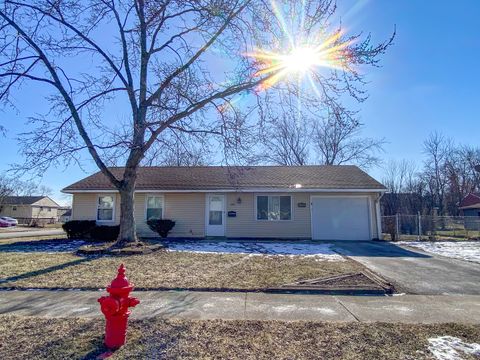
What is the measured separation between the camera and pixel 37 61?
36.9ft

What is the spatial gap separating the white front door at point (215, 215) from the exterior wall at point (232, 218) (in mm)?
212

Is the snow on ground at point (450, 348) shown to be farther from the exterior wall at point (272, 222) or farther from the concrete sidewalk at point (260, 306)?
the exterior wall at point (272, 222)

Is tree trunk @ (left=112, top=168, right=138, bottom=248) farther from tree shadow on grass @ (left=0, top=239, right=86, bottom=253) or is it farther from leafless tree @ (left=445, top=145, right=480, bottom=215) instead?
leafless tree @ (left=445, top=145, right=480, bottom=215)

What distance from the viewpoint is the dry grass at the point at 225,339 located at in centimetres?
332

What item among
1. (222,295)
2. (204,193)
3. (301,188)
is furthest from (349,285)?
(204,193)

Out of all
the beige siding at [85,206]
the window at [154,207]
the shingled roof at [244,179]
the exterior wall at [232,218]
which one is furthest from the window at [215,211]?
the beige siding at [85,206]

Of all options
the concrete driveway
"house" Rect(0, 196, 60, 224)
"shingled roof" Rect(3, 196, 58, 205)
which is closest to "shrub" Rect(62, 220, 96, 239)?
the concrete driveway

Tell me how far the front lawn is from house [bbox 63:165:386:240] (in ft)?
19.1

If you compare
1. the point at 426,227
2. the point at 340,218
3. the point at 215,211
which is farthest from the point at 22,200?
the point at 426,227

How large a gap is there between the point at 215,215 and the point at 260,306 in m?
11.5

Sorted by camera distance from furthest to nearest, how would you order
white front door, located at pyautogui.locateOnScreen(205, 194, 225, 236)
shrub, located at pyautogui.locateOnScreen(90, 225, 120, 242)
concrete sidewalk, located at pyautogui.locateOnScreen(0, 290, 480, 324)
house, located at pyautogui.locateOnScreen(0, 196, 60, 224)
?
house, located at pyautogui.locateOnScreen(0, 196, 60, 224)
white front door, located at pyautogui.locateOnScreen(205, 194, 225, 236)
shrub, located at pyautogui.locateOnScreen(90, 225, 120, 242)
concrete sidewalk, located at pyautogui.locateOnScreen(0, 290, 480, 324)

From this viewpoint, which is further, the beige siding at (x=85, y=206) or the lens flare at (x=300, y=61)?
the beige siding at (x=85, y=206)

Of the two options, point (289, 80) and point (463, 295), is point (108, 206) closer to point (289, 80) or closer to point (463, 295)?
point (289, 80)

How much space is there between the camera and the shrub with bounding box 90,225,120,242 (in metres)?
14.5
